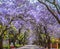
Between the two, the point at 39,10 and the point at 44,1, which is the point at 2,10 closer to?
the point at 39,10

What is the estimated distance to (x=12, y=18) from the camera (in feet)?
83.6

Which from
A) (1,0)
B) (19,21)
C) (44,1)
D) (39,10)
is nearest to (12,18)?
(19,21)

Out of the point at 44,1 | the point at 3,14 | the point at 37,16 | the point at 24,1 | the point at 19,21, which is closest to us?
the point at 44,1

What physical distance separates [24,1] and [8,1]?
1.45 metres

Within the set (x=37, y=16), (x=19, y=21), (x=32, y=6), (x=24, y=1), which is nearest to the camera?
(x=24, y=1)

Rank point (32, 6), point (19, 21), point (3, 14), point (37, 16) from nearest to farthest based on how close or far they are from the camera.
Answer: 1. point (32, 6)
2. point (3, 14)
3. point (37, 16)
4. point (19, 21)

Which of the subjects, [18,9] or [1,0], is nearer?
[1,0]

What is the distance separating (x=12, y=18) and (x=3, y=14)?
2.32 m

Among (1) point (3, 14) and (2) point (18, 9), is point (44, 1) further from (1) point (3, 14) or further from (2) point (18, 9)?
(1) point (3, 14)

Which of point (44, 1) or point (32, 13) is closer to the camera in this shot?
point (44, 1)

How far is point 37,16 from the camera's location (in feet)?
81.8

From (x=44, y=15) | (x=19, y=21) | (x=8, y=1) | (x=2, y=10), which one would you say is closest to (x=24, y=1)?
(x=8, y=1)

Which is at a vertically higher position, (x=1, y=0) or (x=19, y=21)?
(x=1, y=0)

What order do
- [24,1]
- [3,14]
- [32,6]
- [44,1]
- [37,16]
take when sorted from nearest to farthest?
[44,1] < [24,1] < [32,6] < [3,14] < [37,16]
